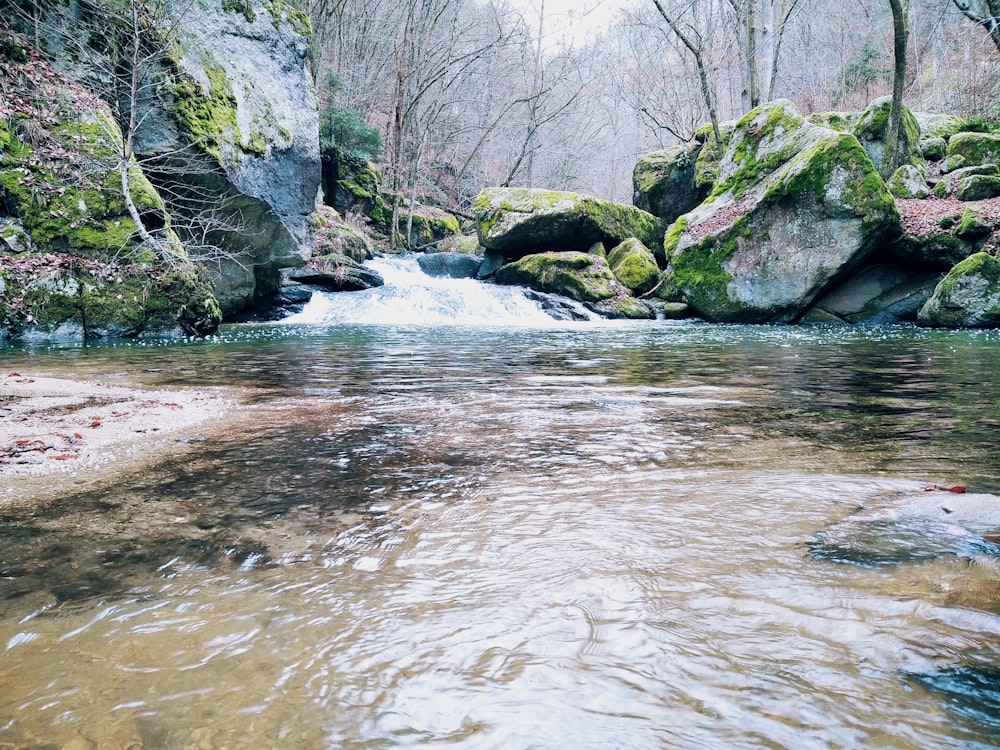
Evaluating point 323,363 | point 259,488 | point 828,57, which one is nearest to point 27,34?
point 323,363

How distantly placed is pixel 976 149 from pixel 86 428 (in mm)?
19072

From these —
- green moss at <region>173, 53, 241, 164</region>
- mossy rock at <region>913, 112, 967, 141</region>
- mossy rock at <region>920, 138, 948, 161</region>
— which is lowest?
green moss at <region>173, 53, 241, 164</region>

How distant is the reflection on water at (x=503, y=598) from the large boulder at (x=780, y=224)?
10.4 m

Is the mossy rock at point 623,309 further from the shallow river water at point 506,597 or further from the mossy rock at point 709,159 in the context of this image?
the shallow river water at point 506,597

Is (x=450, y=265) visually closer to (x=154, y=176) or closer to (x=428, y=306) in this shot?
(x=428, y=306)

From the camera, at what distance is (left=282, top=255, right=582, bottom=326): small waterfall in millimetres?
14234

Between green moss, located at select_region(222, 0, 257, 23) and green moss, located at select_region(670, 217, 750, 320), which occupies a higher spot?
green moss, located at select_region(222, 0, 257, 23)

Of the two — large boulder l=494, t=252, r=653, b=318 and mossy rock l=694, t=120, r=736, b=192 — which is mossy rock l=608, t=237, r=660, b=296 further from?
mossy rock l=694, t=120, r=736, b=192

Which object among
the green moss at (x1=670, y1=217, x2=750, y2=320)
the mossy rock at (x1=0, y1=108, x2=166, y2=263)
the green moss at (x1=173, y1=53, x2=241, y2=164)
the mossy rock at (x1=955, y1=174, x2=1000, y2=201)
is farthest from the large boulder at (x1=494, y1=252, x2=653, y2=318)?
the mossy rock at (x1=0, y1=108, x2=166, y2=263)

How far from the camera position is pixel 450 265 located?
61.1 ft

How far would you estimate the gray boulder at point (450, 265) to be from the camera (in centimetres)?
1844

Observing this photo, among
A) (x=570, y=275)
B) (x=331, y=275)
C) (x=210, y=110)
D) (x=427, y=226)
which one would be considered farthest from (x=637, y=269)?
(x=210, y=110)

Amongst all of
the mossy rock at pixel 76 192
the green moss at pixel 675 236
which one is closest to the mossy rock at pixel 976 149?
the green moss at pixel 675 236

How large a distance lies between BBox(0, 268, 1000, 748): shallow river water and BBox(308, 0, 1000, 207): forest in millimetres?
15854
